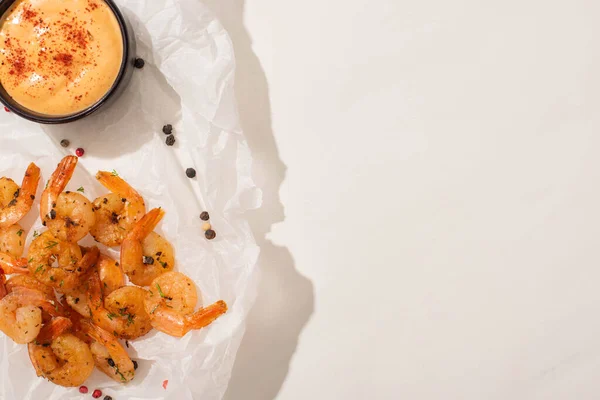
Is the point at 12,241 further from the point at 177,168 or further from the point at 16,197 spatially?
the point at 177,168

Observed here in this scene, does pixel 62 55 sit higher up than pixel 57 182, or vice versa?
pixel 62 55

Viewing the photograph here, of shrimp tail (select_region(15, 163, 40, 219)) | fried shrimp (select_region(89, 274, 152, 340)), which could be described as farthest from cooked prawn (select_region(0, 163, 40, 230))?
fried shrimp (select_region(89, 274, 152, 340))

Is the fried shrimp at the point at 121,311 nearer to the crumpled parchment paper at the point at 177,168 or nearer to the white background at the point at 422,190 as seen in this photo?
the crumpled parchment paper at the point at 177,168

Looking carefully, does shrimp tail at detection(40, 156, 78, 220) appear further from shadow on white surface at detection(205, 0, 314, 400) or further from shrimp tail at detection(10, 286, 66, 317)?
shadow on white surface at detection(205, 0, 314, 400)

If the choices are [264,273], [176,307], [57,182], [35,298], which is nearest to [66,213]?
[57,182]

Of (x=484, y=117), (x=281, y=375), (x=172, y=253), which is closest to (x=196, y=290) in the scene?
(x=172, y=253)

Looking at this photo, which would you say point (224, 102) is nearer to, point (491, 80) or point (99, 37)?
point (99, 37)

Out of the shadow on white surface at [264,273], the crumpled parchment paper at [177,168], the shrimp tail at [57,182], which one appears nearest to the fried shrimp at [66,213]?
the shrimp tail at [57,182]
